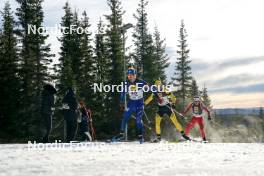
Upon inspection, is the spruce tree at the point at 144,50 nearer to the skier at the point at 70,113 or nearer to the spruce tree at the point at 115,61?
the spruce tree at the point at 115,61

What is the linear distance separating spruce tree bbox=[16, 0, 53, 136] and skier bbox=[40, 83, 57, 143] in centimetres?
2142

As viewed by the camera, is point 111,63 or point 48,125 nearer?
point 48,125

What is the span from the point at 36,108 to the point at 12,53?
5.33 meters

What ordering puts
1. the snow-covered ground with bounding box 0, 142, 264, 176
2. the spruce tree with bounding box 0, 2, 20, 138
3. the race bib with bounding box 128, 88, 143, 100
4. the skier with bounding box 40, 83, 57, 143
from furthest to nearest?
the spruce tree with bounding box 0, 2, 20, 138
the race bib with bounding box 128, 88, 143, 100
the skier with bounding box 40, 83, 57, 143
the snow-covered ground with bounding box 0, 142, 264, 176

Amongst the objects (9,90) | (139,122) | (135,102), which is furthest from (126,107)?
(9,90)

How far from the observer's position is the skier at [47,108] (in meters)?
13.0

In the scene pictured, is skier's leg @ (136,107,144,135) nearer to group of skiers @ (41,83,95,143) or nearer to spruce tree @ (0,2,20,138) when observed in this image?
group of skiers @ (41,83,95,143)

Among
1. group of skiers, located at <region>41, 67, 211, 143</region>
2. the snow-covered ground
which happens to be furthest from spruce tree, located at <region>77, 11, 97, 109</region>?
the snow-covered ground

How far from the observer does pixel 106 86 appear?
127 feet

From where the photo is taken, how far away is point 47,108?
1305 cm

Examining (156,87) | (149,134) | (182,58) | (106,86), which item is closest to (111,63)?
(106,86)

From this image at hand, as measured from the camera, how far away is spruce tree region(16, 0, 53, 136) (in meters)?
34.8

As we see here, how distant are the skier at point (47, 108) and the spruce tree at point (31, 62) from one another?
843 inches

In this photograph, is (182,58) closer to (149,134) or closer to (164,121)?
(164,121)
